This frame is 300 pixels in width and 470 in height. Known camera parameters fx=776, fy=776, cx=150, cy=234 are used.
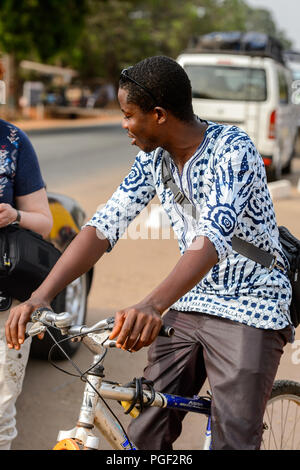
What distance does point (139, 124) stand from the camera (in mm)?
2381

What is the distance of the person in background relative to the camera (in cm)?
321

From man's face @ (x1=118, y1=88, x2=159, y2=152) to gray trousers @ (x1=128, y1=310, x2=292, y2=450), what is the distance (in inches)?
24.3

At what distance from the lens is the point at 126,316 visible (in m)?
2.02

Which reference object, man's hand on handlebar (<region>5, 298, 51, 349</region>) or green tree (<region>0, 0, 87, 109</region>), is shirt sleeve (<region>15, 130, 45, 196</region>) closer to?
man's hand on handlebar (<region>5, 298, 51, 349</region>)

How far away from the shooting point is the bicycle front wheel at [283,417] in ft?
9.93

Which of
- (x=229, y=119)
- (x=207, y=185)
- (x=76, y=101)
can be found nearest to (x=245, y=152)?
(x=207, y=185)

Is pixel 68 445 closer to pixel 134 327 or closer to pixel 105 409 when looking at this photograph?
pixel 105 409

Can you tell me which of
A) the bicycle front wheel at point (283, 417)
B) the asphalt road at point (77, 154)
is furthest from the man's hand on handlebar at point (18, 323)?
the asphalt road at point (77, 154)

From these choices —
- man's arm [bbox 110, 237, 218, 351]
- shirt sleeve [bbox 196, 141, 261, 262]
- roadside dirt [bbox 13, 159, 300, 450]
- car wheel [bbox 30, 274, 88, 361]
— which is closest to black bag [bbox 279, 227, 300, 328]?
shirt sleeve [bbox 196, 141, 261, 262]

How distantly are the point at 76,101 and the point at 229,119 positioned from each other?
1604 inches

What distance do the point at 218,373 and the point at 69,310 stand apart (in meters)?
3.07

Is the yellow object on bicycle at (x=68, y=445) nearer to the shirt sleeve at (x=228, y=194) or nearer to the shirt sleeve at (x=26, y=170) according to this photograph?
the shirt sleeve at (x=228, y=194)

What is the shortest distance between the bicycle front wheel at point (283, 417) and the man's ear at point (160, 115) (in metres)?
1.19

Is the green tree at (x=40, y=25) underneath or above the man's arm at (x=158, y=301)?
above
